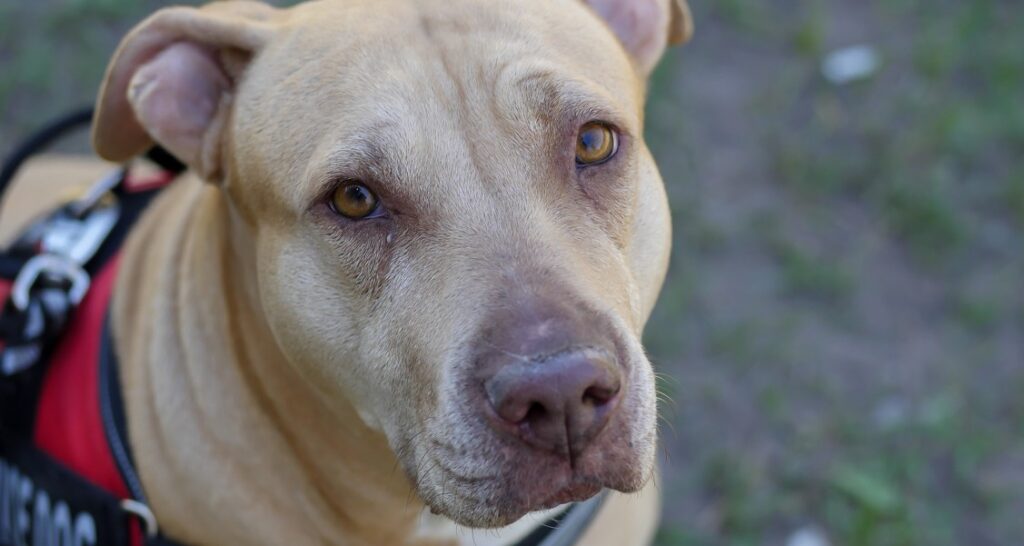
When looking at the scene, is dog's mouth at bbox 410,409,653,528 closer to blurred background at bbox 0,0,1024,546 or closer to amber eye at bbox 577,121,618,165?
amber eye at bbox 577,121,618,165

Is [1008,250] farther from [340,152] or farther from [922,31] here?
[340,152]

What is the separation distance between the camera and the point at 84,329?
3320mm

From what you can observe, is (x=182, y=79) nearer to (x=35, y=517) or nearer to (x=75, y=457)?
(x=75, y=457)

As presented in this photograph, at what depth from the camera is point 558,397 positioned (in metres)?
2.11

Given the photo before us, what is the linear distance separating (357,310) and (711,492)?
2.61 metres

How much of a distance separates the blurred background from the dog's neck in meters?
1.83

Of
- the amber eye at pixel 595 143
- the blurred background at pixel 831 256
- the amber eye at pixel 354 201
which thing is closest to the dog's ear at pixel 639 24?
the amber eye at pixel 595 143

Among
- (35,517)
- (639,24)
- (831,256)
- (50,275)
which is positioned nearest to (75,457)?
(35,517)

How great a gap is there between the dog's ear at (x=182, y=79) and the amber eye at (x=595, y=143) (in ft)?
2.91

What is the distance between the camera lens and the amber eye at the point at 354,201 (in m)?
2.51

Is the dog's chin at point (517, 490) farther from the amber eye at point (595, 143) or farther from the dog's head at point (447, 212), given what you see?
the amber eye at point (595, 143)

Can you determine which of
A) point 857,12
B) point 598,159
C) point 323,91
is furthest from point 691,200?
point 323,91

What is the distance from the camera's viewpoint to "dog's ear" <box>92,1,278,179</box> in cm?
272

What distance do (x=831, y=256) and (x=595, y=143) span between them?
293cm
